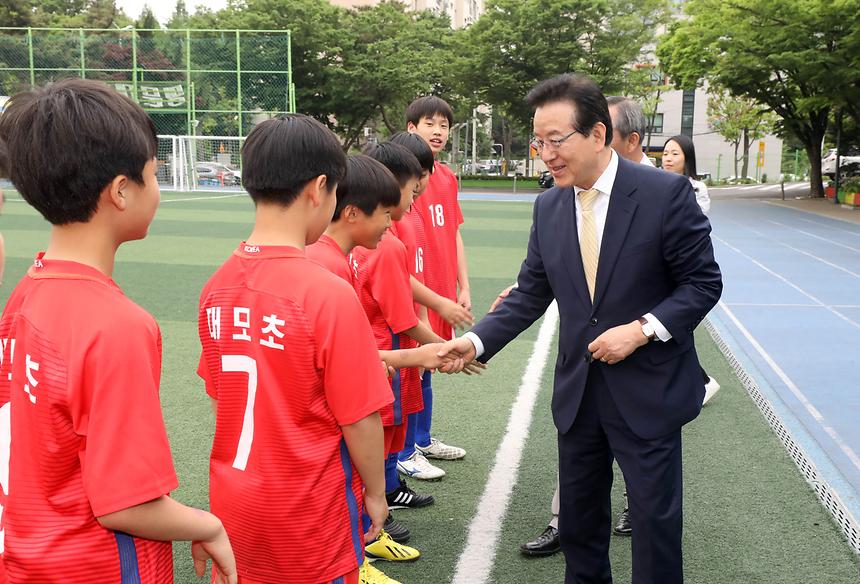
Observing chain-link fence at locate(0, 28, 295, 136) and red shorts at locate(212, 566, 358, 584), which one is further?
chain-link fence at locate(0, 28, 295, 136)

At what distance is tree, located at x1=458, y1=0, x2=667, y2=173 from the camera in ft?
125

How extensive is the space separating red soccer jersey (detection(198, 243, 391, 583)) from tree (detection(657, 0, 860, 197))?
22.7 m

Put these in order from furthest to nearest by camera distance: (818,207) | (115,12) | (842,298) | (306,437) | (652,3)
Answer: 1. (115,12)
2. (652,3)
3. (818,207)
4. (842,298)
5. (306,437)

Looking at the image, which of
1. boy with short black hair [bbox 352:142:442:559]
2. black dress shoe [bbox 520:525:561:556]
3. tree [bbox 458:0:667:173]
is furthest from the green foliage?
black dress shoe [bbox 520:525:561:556]

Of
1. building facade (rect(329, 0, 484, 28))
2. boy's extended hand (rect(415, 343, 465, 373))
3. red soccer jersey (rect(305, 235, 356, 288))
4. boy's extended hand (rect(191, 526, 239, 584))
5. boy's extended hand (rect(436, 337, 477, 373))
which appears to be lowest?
boy's extended hand (rect(191, 526, 239, 584))

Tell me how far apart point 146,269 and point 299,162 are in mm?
Result: 9926

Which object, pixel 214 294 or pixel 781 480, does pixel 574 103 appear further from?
pixel 781 480

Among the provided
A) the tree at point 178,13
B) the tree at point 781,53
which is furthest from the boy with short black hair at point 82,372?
the tree at point 178,13

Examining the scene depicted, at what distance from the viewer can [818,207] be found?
25938 mm

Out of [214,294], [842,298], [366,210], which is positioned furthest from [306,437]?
[842,298]

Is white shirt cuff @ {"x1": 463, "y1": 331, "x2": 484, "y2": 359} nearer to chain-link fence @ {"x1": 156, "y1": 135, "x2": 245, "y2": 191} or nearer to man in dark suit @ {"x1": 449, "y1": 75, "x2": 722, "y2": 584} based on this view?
man in dark suit @ {"x1": 449, "y1": 75, "x2": 722, "y2": 584}

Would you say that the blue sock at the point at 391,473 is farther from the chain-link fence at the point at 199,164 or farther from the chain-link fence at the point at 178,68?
the chain-link fence at the point at 199,164

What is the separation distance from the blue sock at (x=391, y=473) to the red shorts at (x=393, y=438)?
0.08 meters

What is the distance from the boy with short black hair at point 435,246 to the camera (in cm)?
439
